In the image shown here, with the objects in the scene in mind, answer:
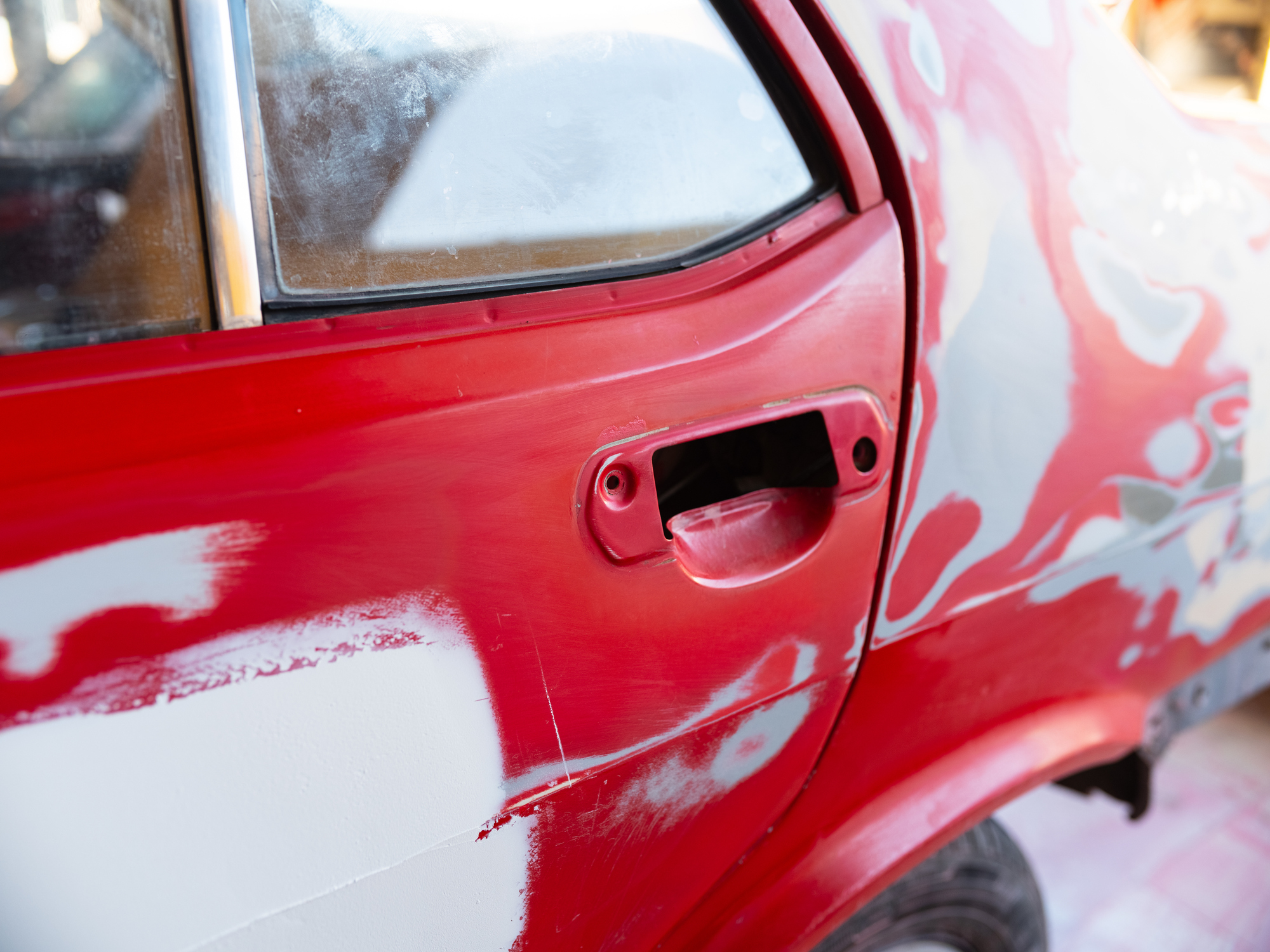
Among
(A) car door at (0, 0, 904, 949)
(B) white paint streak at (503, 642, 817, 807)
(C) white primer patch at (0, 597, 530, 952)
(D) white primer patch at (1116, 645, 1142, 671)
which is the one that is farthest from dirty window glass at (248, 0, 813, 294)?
(D) white primer patch at (1116, 645, 1142, 671)

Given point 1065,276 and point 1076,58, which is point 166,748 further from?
point 1076,58

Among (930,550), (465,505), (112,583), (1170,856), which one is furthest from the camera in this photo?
(1170,856)

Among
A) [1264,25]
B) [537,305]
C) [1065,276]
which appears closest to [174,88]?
[537,305]

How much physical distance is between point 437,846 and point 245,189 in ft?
1.84

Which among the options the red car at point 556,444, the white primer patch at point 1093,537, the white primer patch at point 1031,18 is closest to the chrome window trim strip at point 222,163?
the red car at point 556,444

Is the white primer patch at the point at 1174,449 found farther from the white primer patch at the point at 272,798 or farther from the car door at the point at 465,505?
the white primer patch at the point at 272,798

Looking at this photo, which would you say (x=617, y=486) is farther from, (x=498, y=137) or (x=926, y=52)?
(x=926, y=52)

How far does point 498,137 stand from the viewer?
30.0 inches

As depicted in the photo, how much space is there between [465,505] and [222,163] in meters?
0.33

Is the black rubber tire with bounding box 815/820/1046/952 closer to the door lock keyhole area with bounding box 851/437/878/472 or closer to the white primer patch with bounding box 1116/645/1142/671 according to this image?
the white primer patch with bounding box 1116/645/1142/671

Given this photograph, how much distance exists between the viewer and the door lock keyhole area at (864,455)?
2.86 feet

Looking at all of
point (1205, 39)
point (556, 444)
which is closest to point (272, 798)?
point (556, 444)

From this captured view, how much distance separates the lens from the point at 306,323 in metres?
0.71

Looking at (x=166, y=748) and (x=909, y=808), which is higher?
(x=166, y=748)
